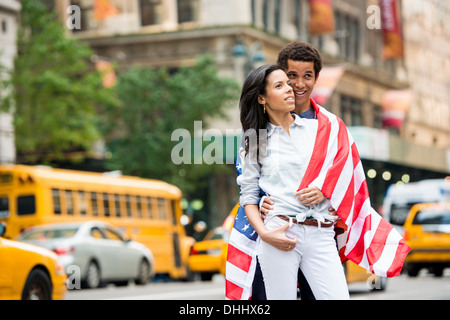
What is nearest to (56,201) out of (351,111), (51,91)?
(51,91)

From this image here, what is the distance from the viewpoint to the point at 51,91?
35.1m

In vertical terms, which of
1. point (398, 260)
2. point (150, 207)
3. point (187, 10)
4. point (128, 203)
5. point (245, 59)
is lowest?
point (150, 207)

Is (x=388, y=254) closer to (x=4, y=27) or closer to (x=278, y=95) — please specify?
(x=278, y=95)

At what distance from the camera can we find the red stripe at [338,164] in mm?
4562

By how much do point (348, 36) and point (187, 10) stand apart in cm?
1239

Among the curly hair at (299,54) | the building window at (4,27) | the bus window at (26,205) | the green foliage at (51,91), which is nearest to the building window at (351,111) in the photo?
the green foliage at (51,91)

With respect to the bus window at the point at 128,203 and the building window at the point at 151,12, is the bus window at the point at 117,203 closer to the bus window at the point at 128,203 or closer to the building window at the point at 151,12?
the bus window at the point at 128,203

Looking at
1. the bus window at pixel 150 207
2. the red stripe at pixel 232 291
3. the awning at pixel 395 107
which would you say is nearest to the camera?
the red stripe at pixel 232 291

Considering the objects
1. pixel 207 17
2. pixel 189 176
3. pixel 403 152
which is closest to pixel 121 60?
pixel 207 17

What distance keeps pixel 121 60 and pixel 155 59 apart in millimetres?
1625

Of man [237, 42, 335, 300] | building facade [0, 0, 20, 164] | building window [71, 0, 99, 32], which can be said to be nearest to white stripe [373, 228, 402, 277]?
man [237, 42, 335, 300]

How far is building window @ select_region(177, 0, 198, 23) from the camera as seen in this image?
4516 centimetres

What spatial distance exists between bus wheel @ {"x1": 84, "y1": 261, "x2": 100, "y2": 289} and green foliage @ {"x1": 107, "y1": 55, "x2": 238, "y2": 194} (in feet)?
47.2

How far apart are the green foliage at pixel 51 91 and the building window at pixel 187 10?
976 centimetres
